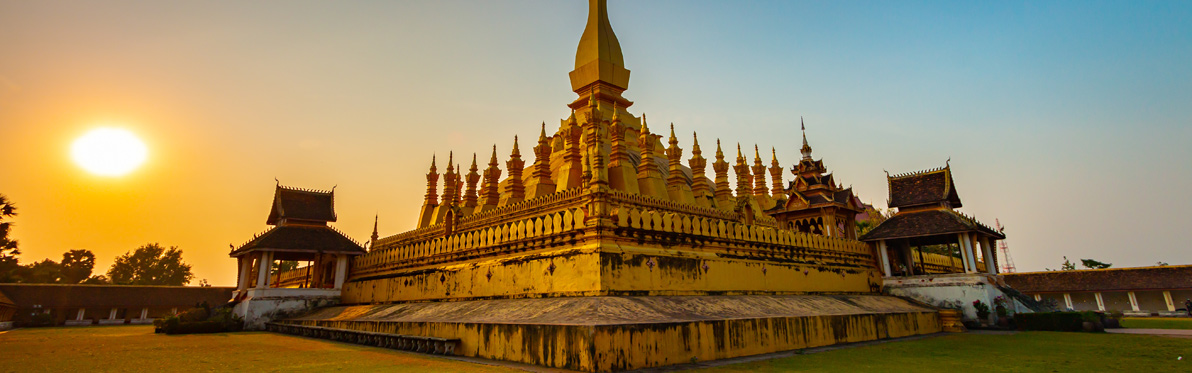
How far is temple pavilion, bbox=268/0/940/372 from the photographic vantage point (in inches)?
369

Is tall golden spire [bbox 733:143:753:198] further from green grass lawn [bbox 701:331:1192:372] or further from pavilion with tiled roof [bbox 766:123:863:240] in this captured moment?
green grass lawn [bbox 701:331:1192:372]

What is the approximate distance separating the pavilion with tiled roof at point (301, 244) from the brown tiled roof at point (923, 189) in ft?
66.0

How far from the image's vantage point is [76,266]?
45.7 metres

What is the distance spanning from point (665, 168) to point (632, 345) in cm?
1533

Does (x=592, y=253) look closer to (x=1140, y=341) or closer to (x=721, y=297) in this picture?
(x=721, y=297)

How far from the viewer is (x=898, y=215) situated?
20297mm

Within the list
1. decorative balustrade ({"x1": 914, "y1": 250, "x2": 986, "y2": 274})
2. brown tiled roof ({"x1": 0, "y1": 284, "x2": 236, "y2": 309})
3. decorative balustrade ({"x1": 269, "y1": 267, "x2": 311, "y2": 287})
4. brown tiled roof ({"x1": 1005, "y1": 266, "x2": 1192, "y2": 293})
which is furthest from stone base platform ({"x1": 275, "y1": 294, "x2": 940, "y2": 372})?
brown tiled roof ({"x1": 0, "y1": 284, "x2": 236, "y2": 309})

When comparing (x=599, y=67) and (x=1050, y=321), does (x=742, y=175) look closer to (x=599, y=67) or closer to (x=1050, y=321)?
(x=599, y=67)

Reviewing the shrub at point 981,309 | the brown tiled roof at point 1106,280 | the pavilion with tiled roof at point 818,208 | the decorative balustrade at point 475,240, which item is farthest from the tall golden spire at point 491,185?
the brown tiled roof at point 1106,280

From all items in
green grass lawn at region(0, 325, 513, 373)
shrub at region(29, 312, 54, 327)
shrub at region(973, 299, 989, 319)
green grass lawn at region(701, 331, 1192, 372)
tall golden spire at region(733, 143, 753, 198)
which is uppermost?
tall golden spire at region(733, 143, 753, 198)

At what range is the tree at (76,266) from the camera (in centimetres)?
4497

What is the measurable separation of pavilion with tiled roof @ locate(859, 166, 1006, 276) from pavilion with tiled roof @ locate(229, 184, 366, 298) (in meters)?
19.4

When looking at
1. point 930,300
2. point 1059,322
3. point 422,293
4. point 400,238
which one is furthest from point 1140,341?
point 400,238

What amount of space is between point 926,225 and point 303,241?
22.1 meters
